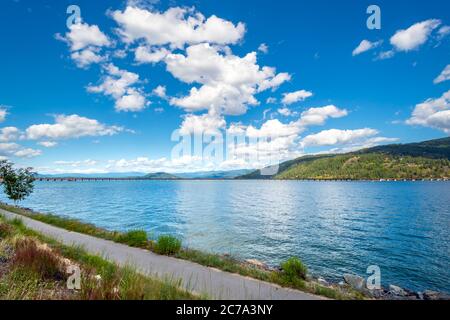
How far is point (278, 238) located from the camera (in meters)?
29.4

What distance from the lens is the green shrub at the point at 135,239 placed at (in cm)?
1532

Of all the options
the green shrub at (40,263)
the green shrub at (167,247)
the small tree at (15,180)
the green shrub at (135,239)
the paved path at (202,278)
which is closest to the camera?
the paved path at (202,278)

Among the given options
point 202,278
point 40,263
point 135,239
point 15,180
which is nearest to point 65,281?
point 40,263

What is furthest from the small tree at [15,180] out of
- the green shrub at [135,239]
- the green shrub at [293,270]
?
the green shrub at [293,270]

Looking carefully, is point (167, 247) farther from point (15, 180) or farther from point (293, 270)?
point (15, 180)

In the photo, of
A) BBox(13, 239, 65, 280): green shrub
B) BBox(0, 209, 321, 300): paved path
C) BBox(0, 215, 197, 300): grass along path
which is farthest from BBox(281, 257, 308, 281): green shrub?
BBox(13, 239, 65, 280): green shrub

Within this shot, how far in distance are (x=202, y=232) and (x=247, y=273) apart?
2210cm

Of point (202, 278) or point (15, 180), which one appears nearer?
point (202, 278)

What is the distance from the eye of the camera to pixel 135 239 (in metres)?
15.6

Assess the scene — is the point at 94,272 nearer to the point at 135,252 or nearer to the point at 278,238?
the point at 135,252

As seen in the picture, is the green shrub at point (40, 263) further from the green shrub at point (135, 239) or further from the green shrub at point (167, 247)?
the green shrub at point (135, 239)

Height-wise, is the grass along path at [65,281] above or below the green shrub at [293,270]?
above

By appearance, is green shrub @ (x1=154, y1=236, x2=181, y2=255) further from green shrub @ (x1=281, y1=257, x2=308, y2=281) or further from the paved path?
green shrub @ (x1=281, y1=257, x2=308, y2=281)
